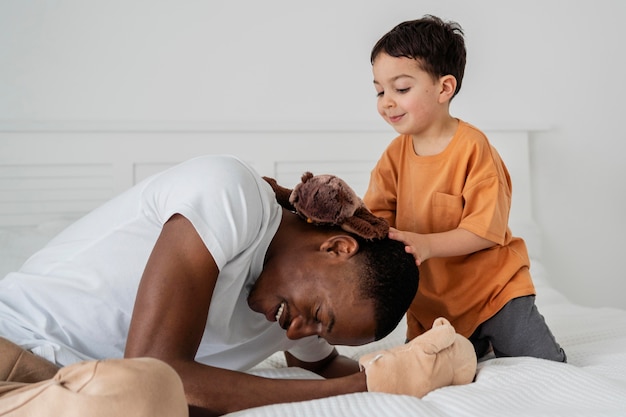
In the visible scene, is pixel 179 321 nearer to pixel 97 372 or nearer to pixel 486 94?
pixel 97 372

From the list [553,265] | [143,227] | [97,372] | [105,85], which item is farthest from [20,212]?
[553,265]

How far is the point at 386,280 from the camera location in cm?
122

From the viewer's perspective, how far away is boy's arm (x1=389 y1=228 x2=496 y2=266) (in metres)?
1.39

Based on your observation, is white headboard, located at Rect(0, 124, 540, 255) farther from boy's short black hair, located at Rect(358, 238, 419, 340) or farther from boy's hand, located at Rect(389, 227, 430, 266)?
boy's short black hair, located at Rect(358, 238, 419, 340)

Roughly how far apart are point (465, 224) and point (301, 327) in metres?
0.50

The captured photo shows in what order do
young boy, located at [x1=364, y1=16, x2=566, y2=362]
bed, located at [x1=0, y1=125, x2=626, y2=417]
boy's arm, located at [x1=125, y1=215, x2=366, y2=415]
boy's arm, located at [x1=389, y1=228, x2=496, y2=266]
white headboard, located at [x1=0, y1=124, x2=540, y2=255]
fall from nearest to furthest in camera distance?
boy's arm, located at [x1=125, y1=215, x2=366, y2=415] → boy's arm, located at [x1=389, y1=228, x2=496, y2=266] → young boy, located at [x1=364, y1=16, x2=566, y2=362] → bed, located at [x1=0, y1=125, x2=626, y2=417] → white headboard, located at [x1=0, y1=124, x2=540, y2=255]

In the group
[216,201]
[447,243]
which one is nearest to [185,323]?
[216,201]

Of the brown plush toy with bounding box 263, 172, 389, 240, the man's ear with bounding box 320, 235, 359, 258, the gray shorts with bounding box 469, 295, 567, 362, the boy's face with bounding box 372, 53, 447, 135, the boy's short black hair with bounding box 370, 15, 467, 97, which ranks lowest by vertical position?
the gray shorts with bounding box 469, 295, 567, 362

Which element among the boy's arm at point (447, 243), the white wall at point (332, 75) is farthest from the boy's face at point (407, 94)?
the white wall at point (332, 75)

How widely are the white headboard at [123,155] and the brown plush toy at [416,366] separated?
1452 millimetres

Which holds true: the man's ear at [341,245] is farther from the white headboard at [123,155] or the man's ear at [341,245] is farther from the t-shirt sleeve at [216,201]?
the white headboard at [123,155]

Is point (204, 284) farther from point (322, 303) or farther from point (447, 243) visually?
point (447, 243)

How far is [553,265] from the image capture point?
2955mm

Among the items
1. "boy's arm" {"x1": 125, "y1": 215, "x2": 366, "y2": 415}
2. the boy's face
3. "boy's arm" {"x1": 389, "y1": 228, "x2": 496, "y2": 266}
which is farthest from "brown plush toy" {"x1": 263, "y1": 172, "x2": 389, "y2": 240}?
the boy's face
